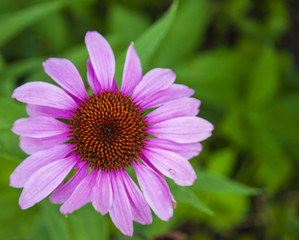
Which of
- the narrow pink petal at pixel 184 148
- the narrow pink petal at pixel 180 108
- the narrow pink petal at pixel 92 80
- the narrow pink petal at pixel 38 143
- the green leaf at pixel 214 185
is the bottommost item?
the green leaf at pixel 214 185

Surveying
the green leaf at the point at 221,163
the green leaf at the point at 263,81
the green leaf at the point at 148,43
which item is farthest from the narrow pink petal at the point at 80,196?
the green leaf at the point at 263,81

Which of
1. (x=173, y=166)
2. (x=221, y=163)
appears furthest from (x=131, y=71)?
(x=221, y=163)

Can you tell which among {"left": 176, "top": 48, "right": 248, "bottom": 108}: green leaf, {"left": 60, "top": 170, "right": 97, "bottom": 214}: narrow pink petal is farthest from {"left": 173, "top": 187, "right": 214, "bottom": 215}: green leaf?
{"left": 176, "top": 48, "right": 248, "bottom": 108}: green leaf

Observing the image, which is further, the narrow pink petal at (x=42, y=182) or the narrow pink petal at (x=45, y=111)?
the narrow pink petal at (x=45, y=111)

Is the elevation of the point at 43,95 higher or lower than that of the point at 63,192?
higher

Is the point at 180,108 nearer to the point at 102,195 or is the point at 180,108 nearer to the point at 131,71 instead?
the point at 131,71

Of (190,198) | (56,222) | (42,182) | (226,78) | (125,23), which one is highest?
(125,23)

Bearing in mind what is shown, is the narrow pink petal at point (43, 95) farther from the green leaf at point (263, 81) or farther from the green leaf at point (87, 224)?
the green leaf at point (263, 81)

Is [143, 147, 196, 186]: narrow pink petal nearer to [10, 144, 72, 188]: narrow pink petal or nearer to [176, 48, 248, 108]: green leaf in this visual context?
[10, 144, 72, 188]: narrow pink petal
